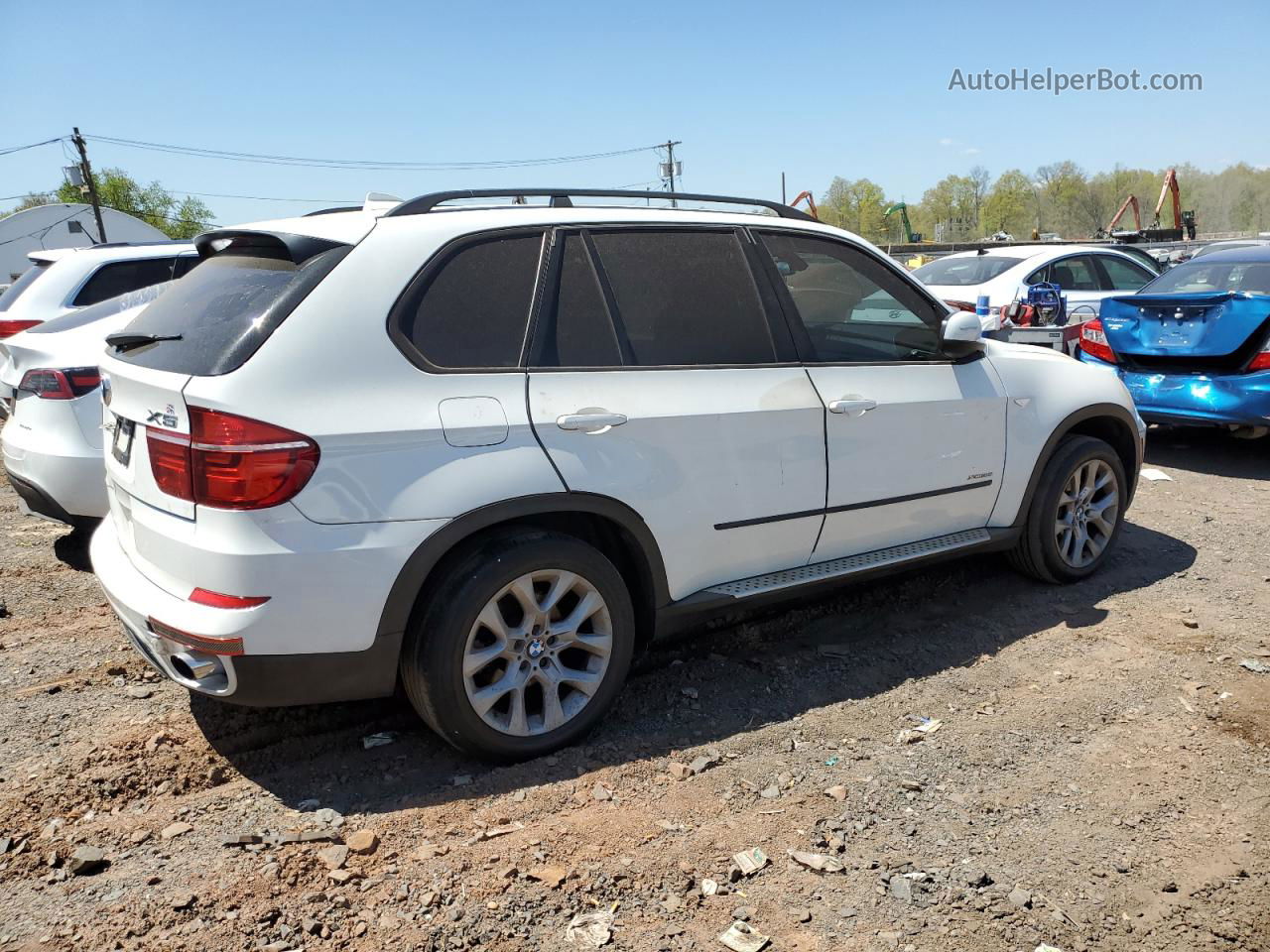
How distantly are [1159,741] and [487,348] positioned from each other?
2755 mm

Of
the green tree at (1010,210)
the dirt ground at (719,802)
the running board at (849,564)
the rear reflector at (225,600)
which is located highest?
the green tree at (1010,210)

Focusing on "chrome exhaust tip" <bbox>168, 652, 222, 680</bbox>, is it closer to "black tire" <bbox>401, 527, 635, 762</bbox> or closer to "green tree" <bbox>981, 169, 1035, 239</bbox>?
"black tire" <bbox>401, 527, 635, 762</bbox>

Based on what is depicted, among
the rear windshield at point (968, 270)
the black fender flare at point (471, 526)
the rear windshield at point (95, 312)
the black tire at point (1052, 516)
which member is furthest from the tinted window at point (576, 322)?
the rear windshield at point (968, 270)

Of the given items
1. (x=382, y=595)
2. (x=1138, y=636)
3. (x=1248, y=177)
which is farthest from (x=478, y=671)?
(x=1248, y=177)

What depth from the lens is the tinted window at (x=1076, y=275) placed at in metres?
10.5

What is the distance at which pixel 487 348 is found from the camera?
3.15 metres

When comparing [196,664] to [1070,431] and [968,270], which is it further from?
[968,270]

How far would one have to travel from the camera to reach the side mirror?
4215 mm

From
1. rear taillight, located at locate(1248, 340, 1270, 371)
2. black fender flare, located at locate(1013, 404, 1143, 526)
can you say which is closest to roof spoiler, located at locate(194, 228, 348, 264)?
black fender flare, located at locate(1013, 404, 1143, 526)

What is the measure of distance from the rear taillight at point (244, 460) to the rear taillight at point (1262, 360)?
22.7ft

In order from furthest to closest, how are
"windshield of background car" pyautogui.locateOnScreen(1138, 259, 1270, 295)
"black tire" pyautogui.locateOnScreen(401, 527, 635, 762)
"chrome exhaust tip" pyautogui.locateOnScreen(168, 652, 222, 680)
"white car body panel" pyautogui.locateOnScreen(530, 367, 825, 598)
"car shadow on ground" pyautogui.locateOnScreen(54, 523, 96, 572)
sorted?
"windshield of background car" pyautogui.locateOnScreen(1138, 259, 1270, 295), "car shadow on ground" pyautogui.locateOnScreen(54, 523, 96, 572), "white car body panel" pyautogui.locateOnScreen(530, 367, 825, 598), "black tire" pyautogui.locateOnScreen(401, 527, 635, 762), "chrome exhaust tip" pyautogui.locateOnScreen(168, 652, 222, 680)

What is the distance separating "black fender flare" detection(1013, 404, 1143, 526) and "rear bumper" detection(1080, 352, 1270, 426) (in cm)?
172

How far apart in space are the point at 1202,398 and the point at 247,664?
6982 mm

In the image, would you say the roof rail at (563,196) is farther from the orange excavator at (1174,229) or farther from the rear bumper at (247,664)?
the orange excavator at (1174,229)
